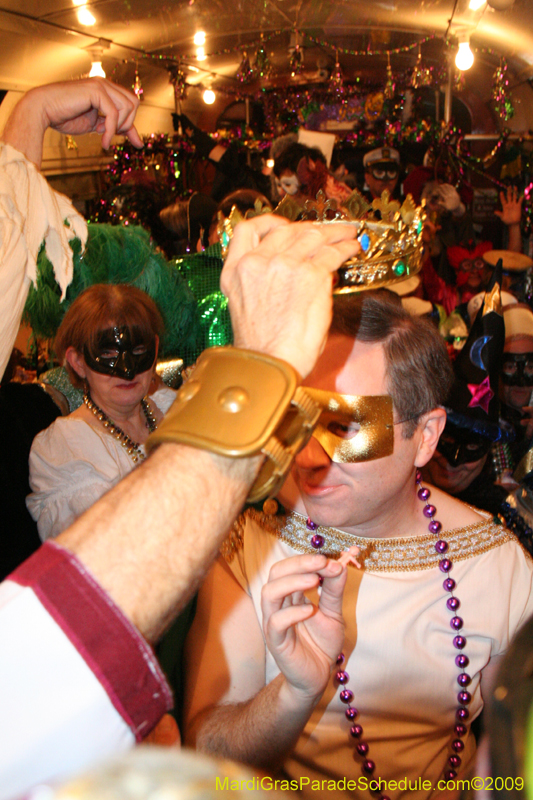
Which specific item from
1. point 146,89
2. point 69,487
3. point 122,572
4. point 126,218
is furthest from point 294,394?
point 146,89

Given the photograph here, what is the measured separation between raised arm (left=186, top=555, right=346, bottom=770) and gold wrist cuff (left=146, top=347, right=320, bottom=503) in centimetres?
34

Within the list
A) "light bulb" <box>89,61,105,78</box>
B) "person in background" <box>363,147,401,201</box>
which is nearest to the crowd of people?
"person in background" <box>363,147,401,201</box>

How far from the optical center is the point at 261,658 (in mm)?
1154

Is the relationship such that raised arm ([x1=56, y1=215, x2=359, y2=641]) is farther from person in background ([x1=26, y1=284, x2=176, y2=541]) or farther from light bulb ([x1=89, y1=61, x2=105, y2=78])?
light bulb ([x1=89, y1=61, x2=105, y2=78])

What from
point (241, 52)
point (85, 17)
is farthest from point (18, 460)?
point (241, 52)

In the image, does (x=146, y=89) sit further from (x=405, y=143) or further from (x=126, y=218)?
(x=126, y=218)

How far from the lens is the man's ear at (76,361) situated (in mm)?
2051

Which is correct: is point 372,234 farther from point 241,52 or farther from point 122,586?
point 241,52

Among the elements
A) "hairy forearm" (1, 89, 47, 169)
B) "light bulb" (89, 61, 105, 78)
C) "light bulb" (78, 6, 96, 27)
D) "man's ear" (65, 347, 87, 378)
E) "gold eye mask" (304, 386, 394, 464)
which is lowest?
"man's ear" (65, 347, 87, 378)

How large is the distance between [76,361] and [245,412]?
1703mm

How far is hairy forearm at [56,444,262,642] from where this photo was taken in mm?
443

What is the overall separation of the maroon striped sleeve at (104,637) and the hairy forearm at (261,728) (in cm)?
54

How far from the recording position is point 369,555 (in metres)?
1.26

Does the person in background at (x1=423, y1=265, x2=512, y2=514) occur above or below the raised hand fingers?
below
